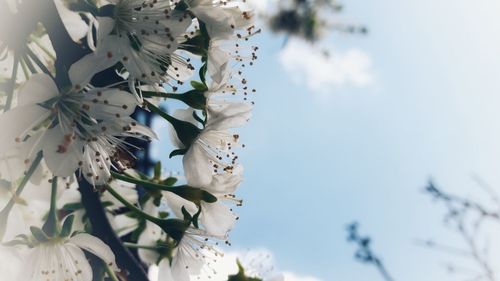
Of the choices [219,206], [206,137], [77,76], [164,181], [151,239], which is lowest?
[151,239]

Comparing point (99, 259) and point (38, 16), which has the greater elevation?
point (38, 16)

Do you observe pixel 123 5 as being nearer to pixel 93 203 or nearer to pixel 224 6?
pixel 224 6

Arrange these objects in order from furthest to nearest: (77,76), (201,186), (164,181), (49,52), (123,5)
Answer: (164,181) → (49,52) → (201,186) → (123,5) → (77,76)

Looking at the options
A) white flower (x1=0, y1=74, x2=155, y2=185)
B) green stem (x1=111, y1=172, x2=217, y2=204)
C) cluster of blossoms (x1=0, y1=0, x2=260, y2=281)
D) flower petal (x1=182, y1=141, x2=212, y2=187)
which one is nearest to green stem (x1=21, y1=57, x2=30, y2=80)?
cluster of blossoms (x1=0, y1=0, x2=260, y2=281)

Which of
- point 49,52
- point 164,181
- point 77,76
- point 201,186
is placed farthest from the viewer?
point 164,181

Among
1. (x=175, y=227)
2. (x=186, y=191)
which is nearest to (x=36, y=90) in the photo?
(x=186, y=191)

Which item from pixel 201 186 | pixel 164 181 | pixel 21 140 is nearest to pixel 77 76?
pixel 21 140

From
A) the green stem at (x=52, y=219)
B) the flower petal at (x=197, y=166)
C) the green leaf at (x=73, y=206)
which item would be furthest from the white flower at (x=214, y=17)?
the green leaf at (x=73, y=206)

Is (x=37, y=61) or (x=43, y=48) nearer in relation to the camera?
(x=37, y=61)

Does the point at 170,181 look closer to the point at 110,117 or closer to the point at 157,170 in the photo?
the point at 157,170
